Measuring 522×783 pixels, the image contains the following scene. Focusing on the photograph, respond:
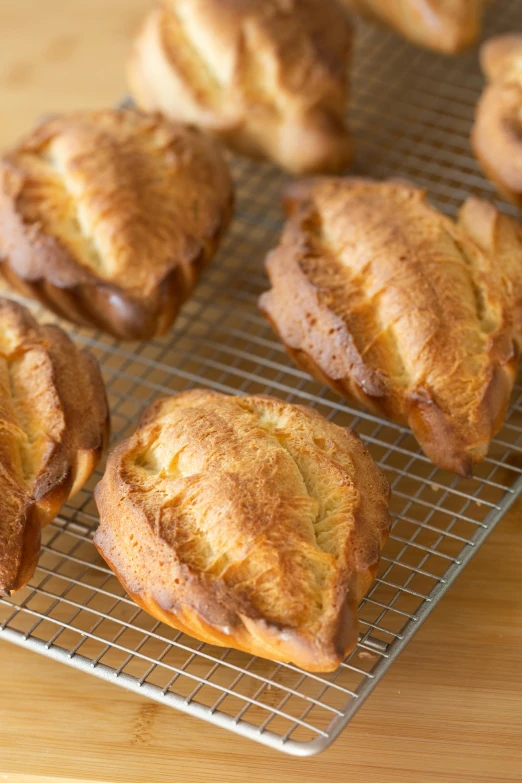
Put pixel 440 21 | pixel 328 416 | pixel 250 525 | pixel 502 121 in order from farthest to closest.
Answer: pixel 440 21 → pixel 502 121 → pixel 328 416 → pixel 250 525

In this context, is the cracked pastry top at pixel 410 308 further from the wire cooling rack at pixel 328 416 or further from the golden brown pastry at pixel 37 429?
the golden brown pastry at pixel 37 429

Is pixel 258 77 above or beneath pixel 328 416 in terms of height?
above

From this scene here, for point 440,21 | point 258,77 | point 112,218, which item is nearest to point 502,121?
point 440,21

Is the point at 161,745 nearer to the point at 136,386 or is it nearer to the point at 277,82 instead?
the point at 136,386

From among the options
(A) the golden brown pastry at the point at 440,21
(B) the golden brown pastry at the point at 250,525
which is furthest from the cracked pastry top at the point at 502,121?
(B) the golden brown pastry at the point at 250,525

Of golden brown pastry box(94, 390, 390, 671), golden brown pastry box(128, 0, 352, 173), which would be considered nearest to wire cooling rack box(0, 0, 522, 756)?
golden brown pastry box(94, 390, 390, 671)

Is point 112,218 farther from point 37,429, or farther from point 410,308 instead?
point 410,308

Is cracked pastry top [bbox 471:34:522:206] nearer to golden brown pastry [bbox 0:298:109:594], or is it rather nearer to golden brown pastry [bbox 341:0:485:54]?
golden brown pastry [bbox 341:0:485:54]

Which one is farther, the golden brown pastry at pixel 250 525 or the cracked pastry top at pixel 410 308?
the cracked pastry top at pixel 410 308

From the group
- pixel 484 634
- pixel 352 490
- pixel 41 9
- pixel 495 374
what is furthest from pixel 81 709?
pixel 41 9
